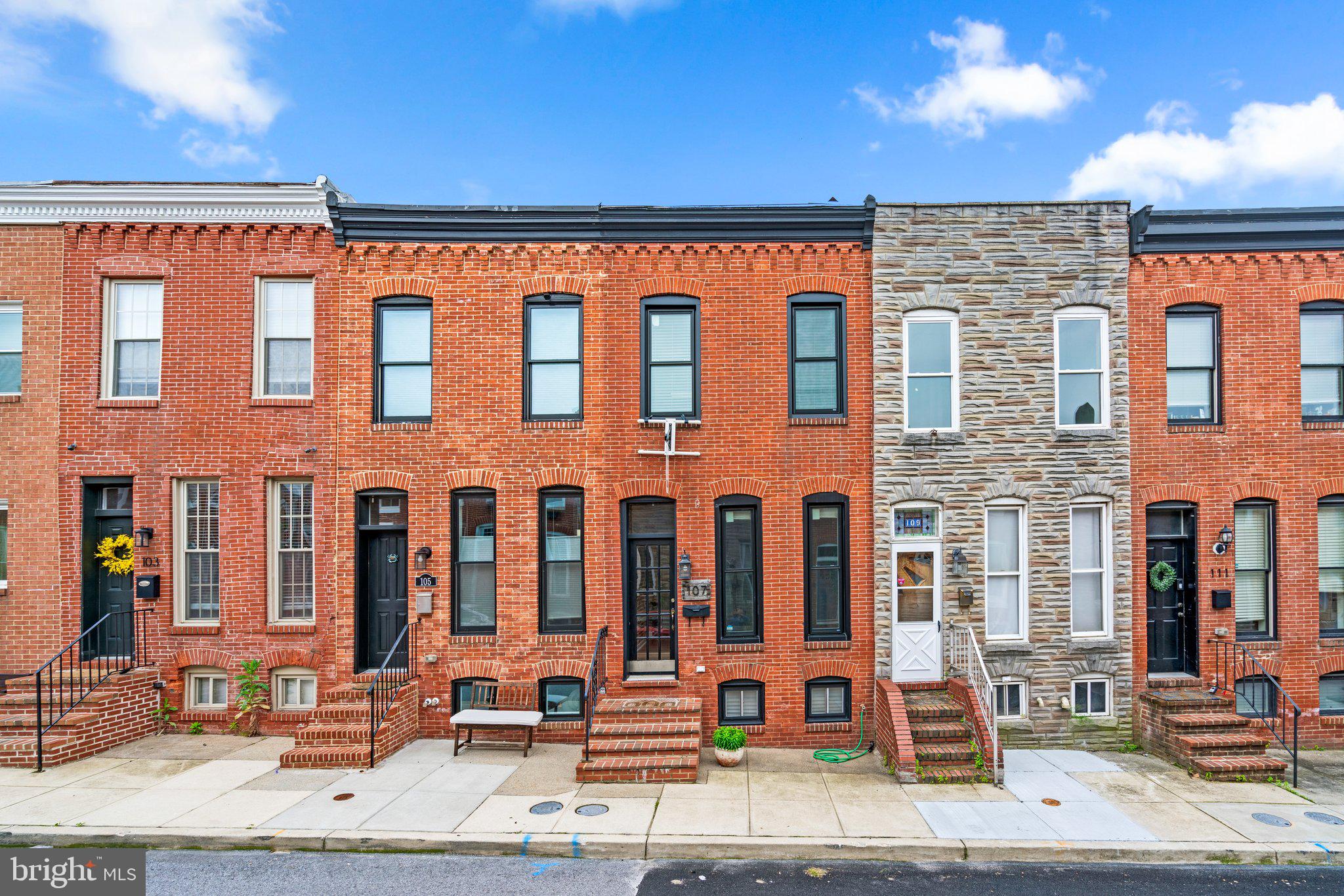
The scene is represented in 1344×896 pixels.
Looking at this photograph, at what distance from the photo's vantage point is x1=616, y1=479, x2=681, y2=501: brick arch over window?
10617 millimetres

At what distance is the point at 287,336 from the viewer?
36.6 feet

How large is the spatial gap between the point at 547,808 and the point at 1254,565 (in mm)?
11159

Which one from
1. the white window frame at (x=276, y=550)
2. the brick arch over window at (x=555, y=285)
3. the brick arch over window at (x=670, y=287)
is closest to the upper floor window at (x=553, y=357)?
the brick arch over window at (x=555, y=285)

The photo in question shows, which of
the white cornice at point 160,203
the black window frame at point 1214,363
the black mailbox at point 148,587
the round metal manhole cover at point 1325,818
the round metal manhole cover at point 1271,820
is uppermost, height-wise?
the white cornice at point 160,203

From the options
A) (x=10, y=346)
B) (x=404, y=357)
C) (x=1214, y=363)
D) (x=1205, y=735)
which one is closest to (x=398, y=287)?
(x=404, y=357)

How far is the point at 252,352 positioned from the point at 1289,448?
1617 cm

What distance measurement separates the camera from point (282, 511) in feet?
36.7

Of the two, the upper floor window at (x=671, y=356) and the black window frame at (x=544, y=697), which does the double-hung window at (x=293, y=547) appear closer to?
the black window frame at (x=544, y=697)

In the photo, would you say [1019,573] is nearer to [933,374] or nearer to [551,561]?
[933,374]

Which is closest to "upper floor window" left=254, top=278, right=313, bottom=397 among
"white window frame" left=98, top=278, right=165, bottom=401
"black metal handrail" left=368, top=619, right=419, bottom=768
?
"white window frame" left=98, top=278, right=165, bottom=401

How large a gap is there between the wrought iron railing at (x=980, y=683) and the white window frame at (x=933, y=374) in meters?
2.98

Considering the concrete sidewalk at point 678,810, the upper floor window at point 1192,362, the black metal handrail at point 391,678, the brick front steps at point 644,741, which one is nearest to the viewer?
the concrete sidewalk at point 678,810

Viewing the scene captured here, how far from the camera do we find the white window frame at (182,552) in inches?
430

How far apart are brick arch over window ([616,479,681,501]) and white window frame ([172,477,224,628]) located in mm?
6218
